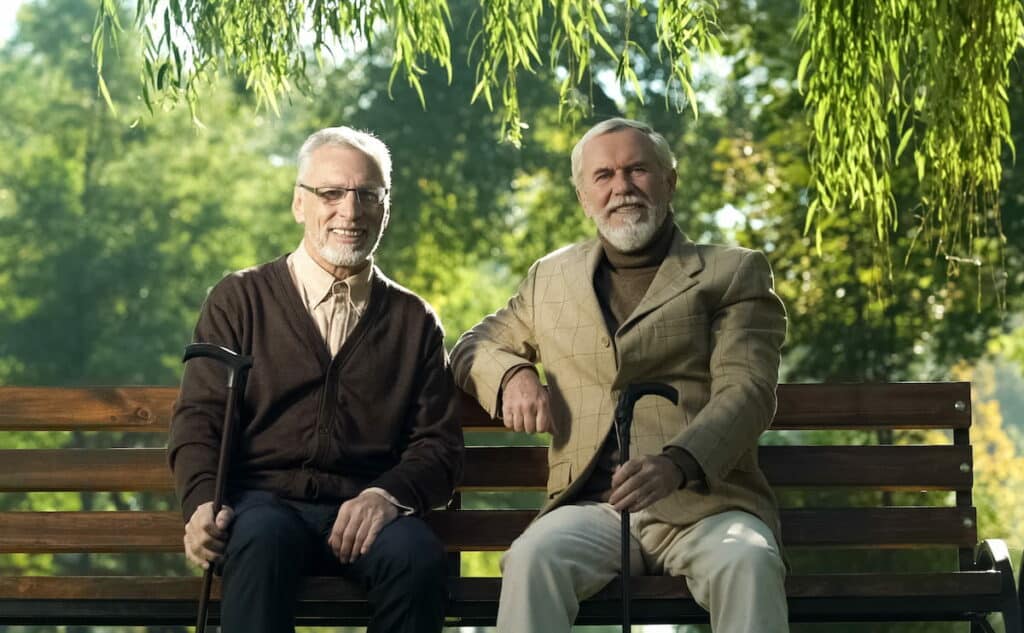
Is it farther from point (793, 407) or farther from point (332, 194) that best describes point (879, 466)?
point (332, 194)

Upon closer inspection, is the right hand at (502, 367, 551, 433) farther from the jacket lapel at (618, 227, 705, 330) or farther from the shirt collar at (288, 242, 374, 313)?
the shirt collar at (288, 242, 374, 313)

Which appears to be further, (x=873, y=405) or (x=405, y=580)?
(x=873, y=405)

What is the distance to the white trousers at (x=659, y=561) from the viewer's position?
342 cm

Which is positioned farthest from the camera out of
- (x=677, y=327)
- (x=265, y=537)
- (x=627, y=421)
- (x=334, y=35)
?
(x=334, y=35)

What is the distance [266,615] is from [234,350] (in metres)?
0.69

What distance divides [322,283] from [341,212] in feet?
0.57

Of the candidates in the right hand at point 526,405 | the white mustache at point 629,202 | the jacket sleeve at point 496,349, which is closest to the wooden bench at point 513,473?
the jacket sleeve at point 496,349

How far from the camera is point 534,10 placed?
4.54m

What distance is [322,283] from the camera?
3.91 metres

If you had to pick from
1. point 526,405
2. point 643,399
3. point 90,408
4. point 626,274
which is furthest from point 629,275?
point 90,408

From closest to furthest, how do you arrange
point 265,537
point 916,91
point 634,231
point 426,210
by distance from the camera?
point 265,537
point 634,231
point 916,91
point 426,210

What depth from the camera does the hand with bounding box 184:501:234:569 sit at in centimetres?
351

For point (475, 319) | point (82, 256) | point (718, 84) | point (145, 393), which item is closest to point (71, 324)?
point (82, 256)

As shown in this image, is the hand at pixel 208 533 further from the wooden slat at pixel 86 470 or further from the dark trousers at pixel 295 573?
the wooden slat at pixel 86 470
